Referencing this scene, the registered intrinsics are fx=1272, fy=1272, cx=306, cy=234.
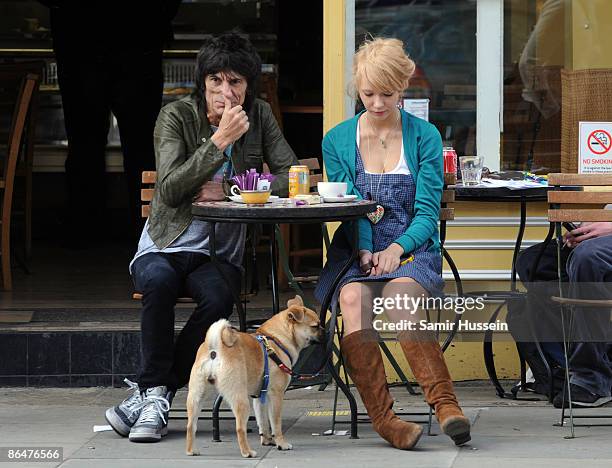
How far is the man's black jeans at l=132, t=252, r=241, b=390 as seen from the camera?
5.01 metres

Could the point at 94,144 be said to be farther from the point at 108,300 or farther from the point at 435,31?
the point at 435,31

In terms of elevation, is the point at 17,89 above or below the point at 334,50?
below

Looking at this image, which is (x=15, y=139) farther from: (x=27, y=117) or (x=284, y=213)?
(x=284, y=213)

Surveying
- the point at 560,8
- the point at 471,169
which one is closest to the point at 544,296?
the point at 471,169

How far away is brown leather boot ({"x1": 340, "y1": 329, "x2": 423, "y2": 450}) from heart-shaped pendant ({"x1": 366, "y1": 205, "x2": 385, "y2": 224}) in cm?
48

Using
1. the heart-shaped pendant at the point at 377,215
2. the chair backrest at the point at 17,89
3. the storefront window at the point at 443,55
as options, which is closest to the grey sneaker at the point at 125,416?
the heart-shaped pendant at the point at 377,215

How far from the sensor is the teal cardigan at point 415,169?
197 inches

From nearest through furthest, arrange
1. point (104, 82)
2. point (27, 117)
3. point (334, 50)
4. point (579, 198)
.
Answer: point (579, 198) → point (334, 50) → point (27, 117) → point (104, 82)

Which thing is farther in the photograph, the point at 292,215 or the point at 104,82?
the point at 104,82

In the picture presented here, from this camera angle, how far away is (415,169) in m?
5.09

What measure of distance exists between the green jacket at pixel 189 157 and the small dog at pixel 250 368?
2.04 ft

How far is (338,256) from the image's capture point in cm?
510

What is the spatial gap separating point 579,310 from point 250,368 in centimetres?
163

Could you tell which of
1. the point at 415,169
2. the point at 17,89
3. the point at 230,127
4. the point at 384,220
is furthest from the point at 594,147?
the point at 17,89
